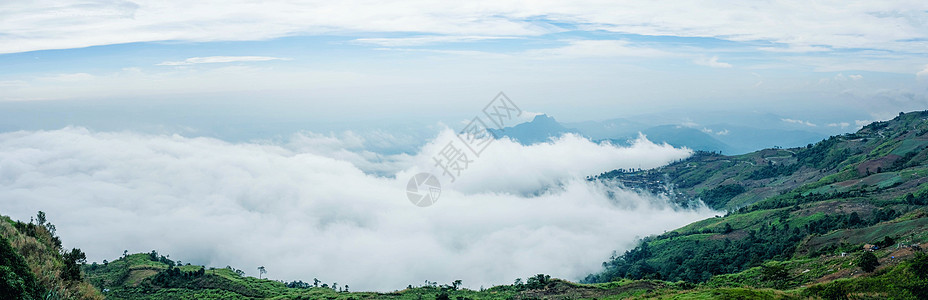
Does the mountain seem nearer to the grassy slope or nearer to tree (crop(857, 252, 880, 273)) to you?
tree (crop(857, 252, 880, 273))

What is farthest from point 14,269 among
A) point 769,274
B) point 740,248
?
point 740,248

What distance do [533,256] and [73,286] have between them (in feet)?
493

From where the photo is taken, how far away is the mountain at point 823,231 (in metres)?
36.9

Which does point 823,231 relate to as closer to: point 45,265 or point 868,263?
point 868,263

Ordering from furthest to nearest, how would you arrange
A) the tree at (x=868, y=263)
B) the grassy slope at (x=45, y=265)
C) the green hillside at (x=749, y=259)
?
the tree at (x=868, y=263) → the green hillside at (x=749, y=259) → the grassy slope at (x=45, y=265)

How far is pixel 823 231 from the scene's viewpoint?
8444cm

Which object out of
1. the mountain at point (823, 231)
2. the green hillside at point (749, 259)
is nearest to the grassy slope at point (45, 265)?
the green hillside at point (749, 259)

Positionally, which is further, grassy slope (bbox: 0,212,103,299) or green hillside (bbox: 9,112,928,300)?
green hillside (bbox: 9,112,928,300)

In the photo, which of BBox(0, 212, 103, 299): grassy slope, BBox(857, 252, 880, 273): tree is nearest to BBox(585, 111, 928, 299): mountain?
BBox(857, 252, 880, 273): tree

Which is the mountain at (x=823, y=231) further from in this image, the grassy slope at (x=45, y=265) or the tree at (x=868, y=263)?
the grassy slope at (x=45, y=265)

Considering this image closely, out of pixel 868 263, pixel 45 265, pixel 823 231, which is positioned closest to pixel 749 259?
pixel 823 231

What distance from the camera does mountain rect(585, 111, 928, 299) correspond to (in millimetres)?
36875

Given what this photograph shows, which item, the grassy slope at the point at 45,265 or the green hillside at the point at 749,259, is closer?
the grassy slope at the point at 45,265

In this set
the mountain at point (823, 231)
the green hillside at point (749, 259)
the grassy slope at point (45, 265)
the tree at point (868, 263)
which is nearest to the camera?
the grassy slope at point (45, 265)
